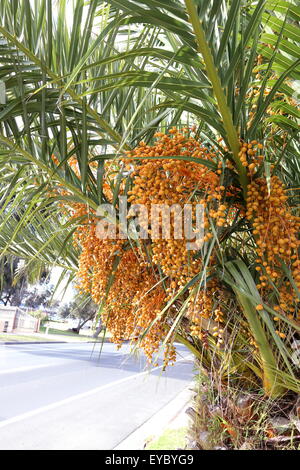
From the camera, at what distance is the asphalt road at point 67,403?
3354 mm

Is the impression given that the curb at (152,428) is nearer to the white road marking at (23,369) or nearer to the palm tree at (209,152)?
the palm tree at (209,152)

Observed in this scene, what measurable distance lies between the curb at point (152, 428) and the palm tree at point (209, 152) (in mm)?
2049

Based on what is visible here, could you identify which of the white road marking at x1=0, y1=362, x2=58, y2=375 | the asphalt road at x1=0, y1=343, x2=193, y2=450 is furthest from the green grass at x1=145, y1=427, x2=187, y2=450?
the white road marking at x1=0, y1=362, x2=58, y2=375

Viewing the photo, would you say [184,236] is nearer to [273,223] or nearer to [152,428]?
[273,223]

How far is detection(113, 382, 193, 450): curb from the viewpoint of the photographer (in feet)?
10.6

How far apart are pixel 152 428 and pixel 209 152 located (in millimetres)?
3758

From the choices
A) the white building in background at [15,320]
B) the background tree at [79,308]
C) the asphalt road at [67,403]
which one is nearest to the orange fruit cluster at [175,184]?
the background tree at [79,308]

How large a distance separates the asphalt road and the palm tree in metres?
1.29

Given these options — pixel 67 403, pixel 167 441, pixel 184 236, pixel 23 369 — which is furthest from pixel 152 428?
pixel 184 236

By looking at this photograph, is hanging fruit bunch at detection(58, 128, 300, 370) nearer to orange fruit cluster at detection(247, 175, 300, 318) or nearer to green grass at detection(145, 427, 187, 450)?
orange fruit cluster at detection(247, 175, 300, 318)

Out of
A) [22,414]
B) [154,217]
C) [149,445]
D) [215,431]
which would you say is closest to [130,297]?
[154,217]

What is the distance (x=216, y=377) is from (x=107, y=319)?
0.31 m

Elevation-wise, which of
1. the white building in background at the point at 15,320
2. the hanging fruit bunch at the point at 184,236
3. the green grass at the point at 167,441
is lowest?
the white building in background at the point at 15,320

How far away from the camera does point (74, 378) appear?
5.85m
